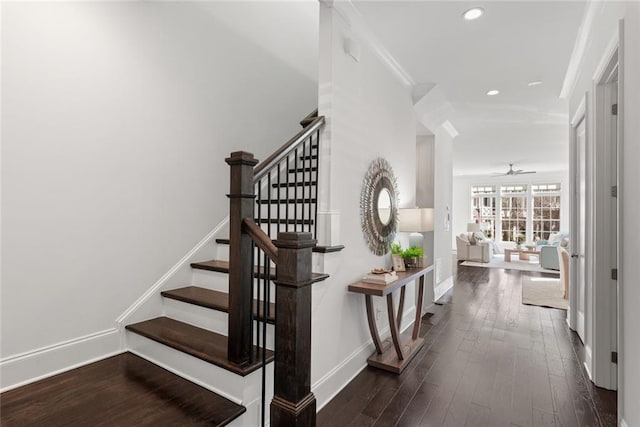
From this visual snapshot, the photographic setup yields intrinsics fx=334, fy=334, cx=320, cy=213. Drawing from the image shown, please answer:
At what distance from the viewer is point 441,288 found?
17.3ft

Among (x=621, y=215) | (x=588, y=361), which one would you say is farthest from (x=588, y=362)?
(x=621, y=215)

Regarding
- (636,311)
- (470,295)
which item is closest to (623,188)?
(636,311)

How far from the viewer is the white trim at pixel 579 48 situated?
2.43 meters

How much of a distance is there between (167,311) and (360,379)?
1558 mm

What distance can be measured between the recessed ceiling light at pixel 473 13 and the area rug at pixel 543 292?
402 centimetres

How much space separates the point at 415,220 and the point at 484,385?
155 cm

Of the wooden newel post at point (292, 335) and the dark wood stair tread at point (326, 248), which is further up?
the dark wood stair tread at point (326, 248)

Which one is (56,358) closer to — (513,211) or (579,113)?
(579,113)

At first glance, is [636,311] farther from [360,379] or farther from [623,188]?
[360,379]

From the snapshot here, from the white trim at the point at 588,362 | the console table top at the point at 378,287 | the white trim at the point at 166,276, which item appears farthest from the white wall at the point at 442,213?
the white trim at the point at 166,276

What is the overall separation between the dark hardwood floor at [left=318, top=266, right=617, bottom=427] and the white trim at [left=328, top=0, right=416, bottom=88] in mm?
2772

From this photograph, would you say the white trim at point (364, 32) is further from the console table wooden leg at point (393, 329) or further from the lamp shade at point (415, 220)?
the console table wooden leg at point (393, 329)

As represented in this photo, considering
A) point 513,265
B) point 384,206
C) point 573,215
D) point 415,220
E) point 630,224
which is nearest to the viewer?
point 630,224

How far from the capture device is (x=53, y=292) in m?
1.99
